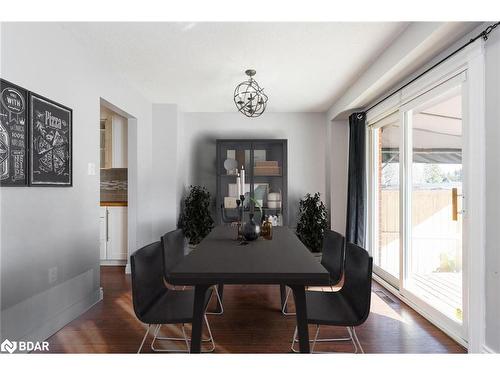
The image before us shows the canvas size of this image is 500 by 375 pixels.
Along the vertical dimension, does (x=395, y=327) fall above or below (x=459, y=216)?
below

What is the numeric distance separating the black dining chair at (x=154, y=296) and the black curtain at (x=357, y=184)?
2.58 metres

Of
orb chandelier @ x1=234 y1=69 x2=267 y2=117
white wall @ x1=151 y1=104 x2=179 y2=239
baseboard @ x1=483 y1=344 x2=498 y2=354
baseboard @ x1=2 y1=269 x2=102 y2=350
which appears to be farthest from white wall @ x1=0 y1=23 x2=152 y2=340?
baseboard @ x1=483 y1=344 x2=498 y2=354

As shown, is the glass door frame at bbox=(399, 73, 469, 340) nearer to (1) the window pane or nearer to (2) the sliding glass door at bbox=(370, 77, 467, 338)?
(2) the sliding glass door at bbox=(370, 77, 467, 338)

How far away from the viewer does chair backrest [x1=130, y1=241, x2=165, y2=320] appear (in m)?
1.62

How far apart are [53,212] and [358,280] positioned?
2295mm

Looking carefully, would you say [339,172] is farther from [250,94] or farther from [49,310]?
[49,310]

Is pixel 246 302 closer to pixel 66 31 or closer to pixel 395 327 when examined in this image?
pixel 395 327

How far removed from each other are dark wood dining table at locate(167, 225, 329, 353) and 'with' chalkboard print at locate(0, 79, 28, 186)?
130 cm

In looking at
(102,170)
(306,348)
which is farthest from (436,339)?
(102,170)

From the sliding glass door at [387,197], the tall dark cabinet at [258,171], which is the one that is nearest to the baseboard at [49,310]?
the tall dark cabinet at [258,171]

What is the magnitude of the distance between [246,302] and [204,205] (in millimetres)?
1909

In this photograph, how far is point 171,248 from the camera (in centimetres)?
Result: 225

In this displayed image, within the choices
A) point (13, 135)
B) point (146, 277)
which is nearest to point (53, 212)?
point (13, 135)

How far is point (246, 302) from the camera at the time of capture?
9.84 ft
